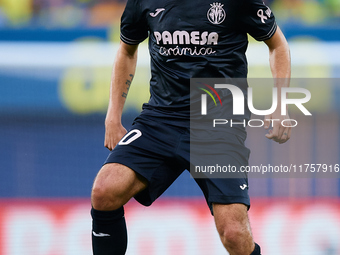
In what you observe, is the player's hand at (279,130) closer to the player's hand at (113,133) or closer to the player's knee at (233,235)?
the player's knee at (233,235)

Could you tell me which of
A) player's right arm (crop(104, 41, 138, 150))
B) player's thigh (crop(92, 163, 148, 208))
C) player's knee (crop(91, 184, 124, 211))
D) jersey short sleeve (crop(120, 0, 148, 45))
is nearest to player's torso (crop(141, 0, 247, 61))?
jersey short sleeve (crop(120, 0, 148, 45))

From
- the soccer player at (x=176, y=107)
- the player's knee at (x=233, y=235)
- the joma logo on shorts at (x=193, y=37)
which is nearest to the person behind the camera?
the player's knee at (x=233, y=235)

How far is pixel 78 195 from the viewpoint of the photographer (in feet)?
15.9

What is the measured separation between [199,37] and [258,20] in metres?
0.28

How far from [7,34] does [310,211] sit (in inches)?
131

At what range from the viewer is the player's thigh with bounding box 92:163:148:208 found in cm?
226

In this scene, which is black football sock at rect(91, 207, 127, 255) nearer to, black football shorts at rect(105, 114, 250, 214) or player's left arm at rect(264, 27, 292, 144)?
black football shorts at rect(105, 114, 250, 214)

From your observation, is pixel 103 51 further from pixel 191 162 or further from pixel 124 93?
pixel 191 162

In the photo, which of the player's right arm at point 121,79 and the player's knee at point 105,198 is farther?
the player's right arm at point 121,79

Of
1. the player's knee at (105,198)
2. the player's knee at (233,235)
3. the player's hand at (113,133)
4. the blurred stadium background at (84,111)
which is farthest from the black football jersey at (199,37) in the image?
the blurred stadium background at (84,111)

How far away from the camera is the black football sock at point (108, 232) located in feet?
7.59

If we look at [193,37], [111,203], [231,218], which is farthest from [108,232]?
[193,37]

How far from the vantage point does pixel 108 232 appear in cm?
234

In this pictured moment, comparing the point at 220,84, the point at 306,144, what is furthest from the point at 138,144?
the point at 306,144
